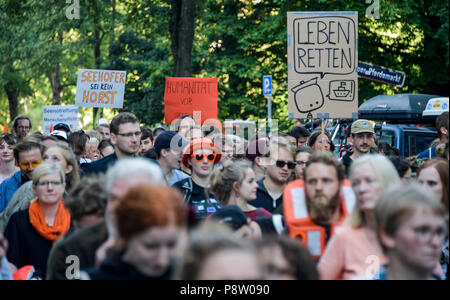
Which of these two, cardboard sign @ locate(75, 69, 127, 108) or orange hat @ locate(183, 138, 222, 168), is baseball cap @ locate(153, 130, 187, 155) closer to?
orange hat @ locate(183, 138, 222, 168)

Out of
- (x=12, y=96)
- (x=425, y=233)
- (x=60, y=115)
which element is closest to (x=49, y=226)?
(x=425, y=233)

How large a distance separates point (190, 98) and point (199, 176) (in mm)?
6781

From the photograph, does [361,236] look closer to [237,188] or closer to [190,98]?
[237,188]

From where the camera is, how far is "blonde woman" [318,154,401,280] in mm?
3998

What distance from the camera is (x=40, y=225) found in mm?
5590

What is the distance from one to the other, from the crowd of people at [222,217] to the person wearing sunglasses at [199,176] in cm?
1

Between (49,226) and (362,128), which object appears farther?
(362,128)

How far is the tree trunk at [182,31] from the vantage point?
1562 cm

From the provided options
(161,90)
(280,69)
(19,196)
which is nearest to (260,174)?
(19,196)

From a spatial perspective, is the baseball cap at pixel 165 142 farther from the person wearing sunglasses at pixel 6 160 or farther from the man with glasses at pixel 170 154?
the person wearing sunglasses at pixel 6 160

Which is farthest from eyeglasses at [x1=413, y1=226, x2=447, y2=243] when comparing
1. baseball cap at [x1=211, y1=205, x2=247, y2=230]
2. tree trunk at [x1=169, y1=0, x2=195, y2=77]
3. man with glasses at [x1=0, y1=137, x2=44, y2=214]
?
tree trunk at [x1=169, y1=0, x2=195, y2=77]

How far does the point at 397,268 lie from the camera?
352cm

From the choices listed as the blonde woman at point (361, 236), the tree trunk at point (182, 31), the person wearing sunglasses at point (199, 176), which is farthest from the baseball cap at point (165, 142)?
the tree trunk at point (182, 31)

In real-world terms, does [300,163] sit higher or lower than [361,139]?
lower
